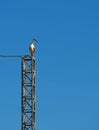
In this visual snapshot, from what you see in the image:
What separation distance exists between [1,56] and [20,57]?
3.78 meters

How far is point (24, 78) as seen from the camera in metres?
150

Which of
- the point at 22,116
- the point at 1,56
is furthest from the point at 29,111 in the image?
the point at 1,56

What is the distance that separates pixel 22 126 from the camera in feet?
483

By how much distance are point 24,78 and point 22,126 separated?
27.0ft

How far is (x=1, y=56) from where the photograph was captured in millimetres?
152375

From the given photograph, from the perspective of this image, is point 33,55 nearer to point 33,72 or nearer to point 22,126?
point 33,72

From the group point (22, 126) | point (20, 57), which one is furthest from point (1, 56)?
point (22, 126)

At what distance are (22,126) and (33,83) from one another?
7.44m

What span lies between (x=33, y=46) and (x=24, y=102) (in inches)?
386

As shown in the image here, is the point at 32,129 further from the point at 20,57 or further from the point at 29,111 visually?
the point at 20,57

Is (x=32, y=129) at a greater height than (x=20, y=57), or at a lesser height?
lesser

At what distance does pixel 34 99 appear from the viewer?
148750mm

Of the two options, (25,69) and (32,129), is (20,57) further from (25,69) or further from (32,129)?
(32,129)

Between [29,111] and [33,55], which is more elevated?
[33,55]
